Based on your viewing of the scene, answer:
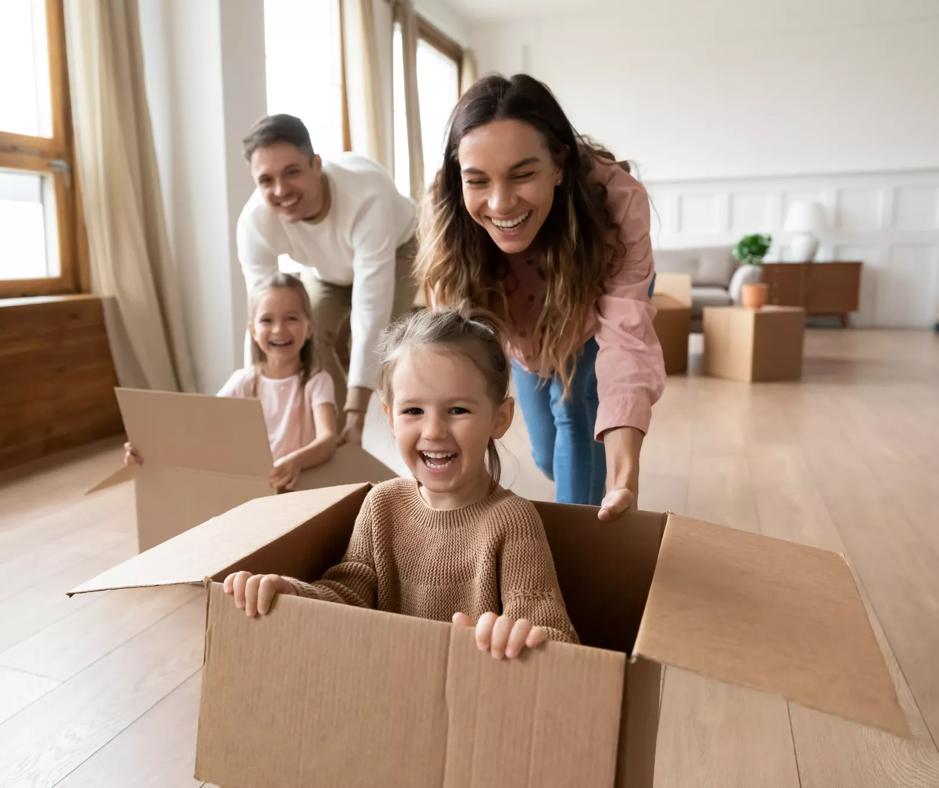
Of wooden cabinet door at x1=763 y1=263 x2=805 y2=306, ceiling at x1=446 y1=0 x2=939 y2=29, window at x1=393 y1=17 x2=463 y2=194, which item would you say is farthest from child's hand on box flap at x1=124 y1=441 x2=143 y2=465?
wooden cabinet door at x1=763 y1=263 x2=805 y2=306

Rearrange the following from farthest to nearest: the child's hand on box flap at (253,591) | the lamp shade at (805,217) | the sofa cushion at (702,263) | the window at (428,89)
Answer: the lamp shade at (805,217) < the sofa cushion at (702,263) < the window at (428,89) < the child's hand on box flap at (253,591)

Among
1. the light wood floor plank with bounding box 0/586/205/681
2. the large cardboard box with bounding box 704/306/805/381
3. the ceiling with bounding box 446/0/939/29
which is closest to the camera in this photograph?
the light wood floor plank with bounding box 0/586/205/681

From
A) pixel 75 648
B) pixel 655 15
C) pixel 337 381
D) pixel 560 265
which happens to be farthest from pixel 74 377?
pixel 655 15

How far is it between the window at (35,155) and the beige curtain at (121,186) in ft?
0.32

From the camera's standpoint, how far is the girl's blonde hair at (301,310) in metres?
2.00

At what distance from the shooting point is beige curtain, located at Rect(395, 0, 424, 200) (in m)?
5.60

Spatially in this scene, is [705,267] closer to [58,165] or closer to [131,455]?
[58,165]

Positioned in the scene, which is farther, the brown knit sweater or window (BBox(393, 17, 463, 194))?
window (BBox(393, 17, 463, 194))

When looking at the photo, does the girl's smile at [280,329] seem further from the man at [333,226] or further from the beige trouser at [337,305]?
the beige trouser at [337,305]

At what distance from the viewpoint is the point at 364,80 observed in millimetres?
5098

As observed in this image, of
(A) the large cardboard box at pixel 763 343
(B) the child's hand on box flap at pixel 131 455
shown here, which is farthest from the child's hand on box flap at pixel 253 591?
(A) the large cardboard box at pixel 763 343

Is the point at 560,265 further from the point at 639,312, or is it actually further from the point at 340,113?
the point at 340,113

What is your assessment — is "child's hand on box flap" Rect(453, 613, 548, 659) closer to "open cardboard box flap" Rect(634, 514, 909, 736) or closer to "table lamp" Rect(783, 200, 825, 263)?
"open cardboard box flap" Rect(634, 514, 909, 736)

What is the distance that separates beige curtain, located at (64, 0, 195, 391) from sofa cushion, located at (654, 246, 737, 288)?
4664 mm
